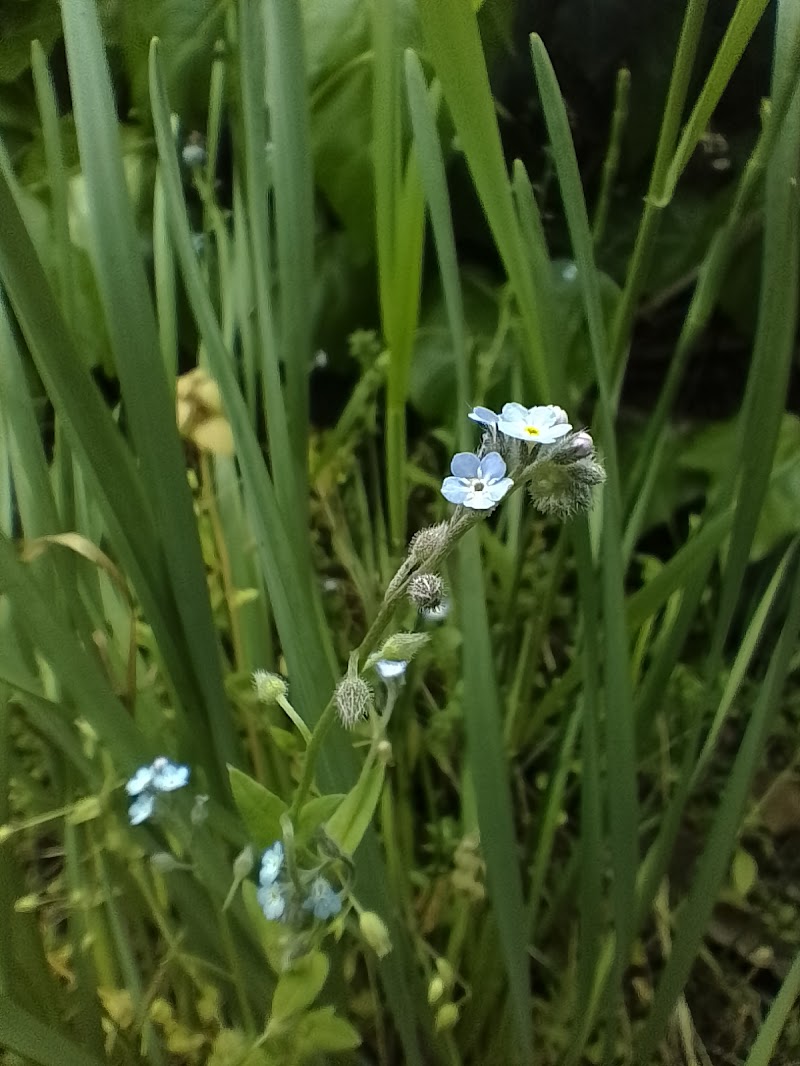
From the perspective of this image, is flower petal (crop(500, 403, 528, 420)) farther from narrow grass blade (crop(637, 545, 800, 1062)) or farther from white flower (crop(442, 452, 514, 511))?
narrow grass blade (crop(637, 545, 800, 1062))

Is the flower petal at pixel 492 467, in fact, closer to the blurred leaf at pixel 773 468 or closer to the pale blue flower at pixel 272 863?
the pale blue flower at pixel 272 863

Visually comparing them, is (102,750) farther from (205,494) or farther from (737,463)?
(737,463)

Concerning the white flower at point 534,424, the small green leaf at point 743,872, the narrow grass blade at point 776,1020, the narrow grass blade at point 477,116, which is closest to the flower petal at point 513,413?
the white flower at point 534,424

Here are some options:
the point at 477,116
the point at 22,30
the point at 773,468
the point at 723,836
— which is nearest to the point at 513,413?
the point at 477,116

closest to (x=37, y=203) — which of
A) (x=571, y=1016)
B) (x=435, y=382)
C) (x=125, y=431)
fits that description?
(x=125, y=431)

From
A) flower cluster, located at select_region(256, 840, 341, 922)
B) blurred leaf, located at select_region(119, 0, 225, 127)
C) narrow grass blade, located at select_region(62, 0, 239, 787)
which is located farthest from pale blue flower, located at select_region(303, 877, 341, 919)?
Result: blurred leaf, located at select_region(119, 0, 225, 127)
